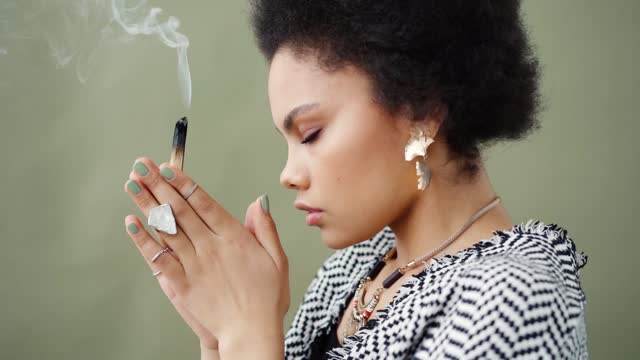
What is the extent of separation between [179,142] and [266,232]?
19 cm

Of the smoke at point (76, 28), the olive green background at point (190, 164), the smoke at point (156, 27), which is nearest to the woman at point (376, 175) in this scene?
the smoke at point (156, 27)

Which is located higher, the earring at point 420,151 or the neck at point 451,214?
the earring at point 420,151

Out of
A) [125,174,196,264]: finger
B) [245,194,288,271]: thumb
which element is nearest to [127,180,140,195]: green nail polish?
[125,174,196,264]: finger

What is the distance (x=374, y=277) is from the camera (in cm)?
134

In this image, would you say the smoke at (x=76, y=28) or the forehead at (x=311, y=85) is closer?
the forehead at (x=311, y=85)

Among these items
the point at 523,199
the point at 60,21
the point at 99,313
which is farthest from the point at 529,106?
the point at 99,313

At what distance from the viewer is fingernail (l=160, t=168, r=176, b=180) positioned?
3.45 ft

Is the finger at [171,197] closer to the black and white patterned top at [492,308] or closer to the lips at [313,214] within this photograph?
the lips at [313,214]

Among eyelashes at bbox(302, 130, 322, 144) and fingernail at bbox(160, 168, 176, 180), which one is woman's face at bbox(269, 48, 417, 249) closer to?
eyelashes at bbox(302, 130, 322, 144)

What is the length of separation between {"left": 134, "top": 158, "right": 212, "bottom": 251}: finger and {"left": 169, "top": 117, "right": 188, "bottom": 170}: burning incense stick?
0.14 ft

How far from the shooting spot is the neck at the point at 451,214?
3.65 ft

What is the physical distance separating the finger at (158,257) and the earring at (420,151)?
1.24 feet

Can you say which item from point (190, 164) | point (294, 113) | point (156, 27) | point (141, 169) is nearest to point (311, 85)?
point (294, 113)

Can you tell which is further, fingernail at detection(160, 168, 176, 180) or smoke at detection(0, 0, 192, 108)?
smoke at detection(0, 0, 192, 108)
